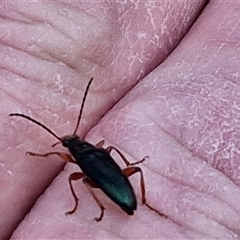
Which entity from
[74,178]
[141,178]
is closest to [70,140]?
[74,178]

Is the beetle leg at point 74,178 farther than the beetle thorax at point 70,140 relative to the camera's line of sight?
No

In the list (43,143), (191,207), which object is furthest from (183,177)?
(43,143)

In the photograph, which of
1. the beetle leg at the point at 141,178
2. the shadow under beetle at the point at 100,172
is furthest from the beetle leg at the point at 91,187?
the beetle leg at the point at 141,178

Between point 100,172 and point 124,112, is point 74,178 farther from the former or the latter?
point 124,112

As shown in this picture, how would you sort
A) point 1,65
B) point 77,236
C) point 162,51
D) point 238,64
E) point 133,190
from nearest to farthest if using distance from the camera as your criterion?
point 77,236
point 133,190
point 1,65
point 238,64
point 162,51

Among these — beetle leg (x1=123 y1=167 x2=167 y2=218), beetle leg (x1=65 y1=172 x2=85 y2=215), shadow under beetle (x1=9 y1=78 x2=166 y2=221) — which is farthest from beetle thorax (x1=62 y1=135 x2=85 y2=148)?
beetle leg (x1=123 y1=167 x2=167 y2=218)

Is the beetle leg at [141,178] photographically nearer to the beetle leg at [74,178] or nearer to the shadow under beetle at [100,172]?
the shadow under beetle at [100,172]

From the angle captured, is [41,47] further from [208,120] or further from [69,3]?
[208,120]
